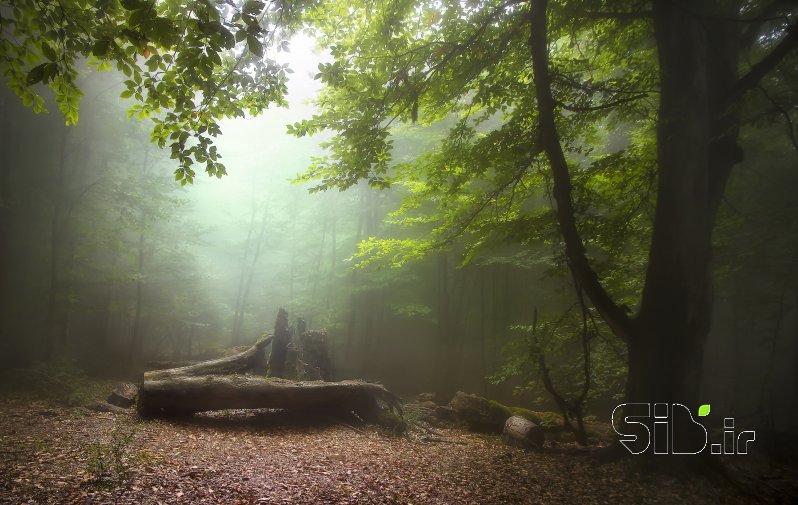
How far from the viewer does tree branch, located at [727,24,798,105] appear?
4.91 m

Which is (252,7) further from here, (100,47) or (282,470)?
(282,470)

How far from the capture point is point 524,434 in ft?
26.0

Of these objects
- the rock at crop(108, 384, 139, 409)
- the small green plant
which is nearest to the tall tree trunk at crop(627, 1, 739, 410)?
the small green plant

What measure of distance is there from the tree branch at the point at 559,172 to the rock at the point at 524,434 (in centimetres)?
328

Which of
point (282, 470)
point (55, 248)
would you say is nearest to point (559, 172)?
point (282, 470)

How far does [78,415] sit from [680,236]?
11.2 m

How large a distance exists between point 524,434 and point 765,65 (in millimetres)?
7416

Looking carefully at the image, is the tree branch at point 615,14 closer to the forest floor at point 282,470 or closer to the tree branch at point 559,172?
the tree branch at point 559,172

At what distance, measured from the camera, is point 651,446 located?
548 centimetres

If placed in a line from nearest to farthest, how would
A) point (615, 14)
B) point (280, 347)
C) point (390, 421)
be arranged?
point (615, 14)
point (390, 421)
point (280, 347)

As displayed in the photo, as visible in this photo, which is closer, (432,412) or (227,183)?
(432,412)

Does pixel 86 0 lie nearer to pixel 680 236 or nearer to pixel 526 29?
pixel 526 29

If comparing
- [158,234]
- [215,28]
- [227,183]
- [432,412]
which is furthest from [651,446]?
[227,183]

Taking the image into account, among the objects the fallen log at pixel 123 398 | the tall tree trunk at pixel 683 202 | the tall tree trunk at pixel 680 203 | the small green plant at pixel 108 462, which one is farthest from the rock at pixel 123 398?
the tall tree trunk at pixel 683 202
